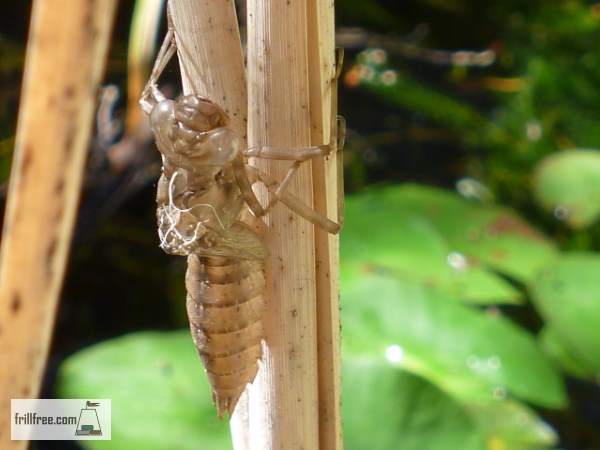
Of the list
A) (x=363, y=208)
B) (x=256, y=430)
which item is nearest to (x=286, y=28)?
(x=256, y=430)

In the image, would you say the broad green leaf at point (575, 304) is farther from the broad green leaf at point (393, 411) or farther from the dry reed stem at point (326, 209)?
the dry reed stem at point (326, 209)

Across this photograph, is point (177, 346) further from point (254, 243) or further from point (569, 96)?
point (569, 96)

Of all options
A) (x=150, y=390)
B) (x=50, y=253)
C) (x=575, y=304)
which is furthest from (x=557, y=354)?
(x=50, y=253)

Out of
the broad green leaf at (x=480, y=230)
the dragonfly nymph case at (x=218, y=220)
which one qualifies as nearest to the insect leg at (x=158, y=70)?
the dragonfly nymph case at (x=218, y=220)

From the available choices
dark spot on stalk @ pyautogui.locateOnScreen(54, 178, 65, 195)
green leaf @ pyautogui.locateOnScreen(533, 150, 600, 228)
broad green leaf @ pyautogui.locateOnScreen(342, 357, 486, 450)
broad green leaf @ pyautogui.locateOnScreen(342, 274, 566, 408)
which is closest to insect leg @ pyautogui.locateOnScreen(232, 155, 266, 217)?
dark spot on stalk @ pyautogui.locateOnScreen(54, 178, 65, 195)

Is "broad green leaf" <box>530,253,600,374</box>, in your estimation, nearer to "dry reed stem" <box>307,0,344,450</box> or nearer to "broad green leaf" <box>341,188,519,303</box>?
"broad green leaf" <box>341,188,519,303</box>

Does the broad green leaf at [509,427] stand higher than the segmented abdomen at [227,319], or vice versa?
the segmented abdomen at [227,319]

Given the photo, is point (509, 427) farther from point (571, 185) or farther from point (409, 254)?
point (571, 185)
